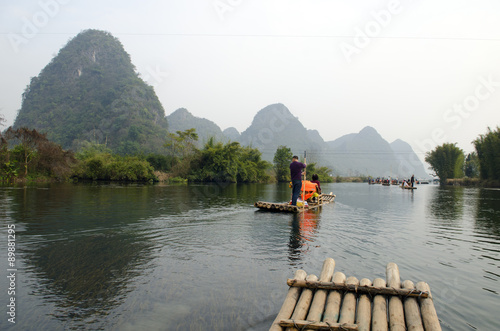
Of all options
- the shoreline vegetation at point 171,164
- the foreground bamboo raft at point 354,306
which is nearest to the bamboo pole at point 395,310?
the foreground bamboo raft at point 354,306

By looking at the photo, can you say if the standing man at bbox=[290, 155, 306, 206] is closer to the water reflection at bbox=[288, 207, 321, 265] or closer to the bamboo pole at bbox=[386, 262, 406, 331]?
the water reflection at bbox=[288, 207, 321, 265]

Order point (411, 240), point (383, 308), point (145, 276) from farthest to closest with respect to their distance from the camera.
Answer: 1. point (411, 240)
2. point (145, 276)
3. point (383, 308)

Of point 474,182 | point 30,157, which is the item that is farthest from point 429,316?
point 474,182

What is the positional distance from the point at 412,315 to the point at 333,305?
→ 0.82m

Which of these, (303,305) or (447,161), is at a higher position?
(447,161)

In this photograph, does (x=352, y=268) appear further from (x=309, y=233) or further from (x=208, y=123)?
(x=208, y=123)

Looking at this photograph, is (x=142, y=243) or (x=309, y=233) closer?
(x=142, y=243)

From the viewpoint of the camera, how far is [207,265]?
5.84 m

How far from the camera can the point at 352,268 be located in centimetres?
584

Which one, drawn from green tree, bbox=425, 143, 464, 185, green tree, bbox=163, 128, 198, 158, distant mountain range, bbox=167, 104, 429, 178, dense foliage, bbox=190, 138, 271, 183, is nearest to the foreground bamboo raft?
dense foliage, bbox=190, 138, 271, 183

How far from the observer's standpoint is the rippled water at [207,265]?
152 inches

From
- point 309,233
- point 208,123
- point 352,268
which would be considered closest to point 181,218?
point 309,233

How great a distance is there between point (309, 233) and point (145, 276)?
5358 mm

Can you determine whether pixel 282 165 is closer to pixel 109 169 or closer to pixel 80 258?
pixel 109 169
